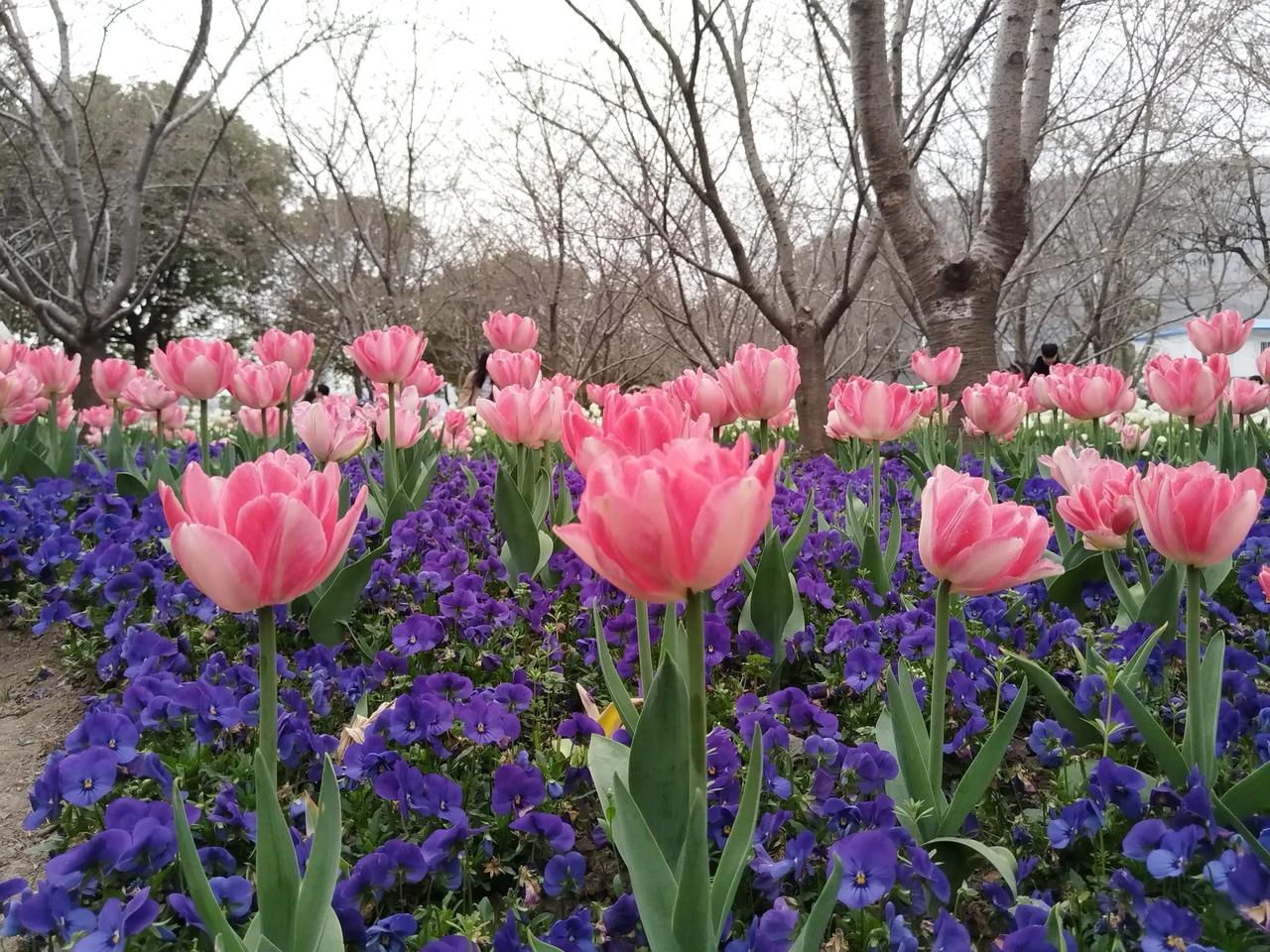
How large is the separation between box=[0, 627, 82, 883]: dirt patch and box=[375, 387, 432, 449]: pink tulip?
3.55 ft

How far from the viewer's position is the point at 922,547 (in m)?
1.10

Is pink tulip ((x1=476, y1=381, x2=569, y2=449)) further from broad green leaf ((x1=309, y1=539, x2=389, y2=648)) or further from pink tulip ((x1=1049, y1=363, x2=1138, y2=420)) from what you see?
pink tulip ((x1=1049, y1=363, x2=1138, y2=420))

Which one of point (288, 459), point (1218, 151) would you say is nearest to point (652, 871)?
point (288, 459)

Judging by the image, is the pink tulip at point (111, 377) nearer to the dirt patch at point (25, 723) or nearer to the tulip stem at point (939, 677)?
the dirt patch at point (25, 723)

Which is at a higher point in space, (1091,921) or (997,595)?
(997,595)

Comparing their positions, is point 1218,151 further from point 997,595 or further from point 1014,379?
point 997,595

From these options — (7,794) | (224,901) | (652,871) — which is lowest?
(7,794)

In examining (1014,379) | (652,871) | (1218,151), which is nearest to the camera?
(652,871)

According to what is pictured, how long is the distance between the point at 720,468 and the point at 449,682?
97 centimetres

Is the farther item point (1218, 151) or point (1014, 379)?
point (1218, 151)

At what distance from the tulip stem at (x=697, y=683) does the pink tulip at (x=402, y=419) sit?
200cm

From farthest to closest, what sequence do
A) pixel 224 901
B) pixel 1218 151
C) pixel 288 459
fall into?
pixel 1218 151 < pixel 288 459 < pixel 224 901

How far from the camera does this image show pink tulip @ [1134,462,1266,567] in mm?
1148

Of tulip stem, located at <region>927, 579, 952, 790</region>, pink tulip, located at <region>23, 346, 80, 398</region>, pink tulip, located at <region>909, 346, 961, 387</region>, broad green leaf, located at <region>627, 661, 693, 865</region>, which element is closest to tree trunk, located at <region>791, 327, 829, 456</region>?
pink tulip, located at <region>909, 346, 961, 387</region>
